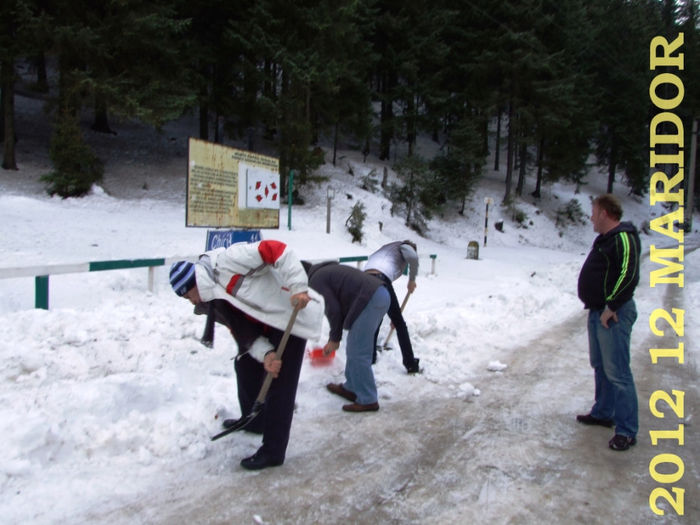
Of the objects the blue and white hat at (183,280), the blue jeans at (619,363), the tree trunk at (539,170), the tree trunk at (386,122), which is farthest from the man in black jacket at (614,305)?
the tree trunk at (539,170)

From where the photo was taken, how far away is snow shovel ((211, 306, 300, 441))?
3.25 metres

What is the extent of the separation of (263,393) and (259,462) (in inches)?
17.6

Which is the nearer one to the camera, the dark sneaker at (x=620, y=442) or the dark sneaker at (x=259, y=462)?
the dark sneaker at (x=259, y=462)

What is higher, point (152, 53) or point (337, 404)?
point (152, 53)

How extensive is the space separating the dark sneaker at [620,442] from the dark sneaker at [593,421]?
0.38 meters

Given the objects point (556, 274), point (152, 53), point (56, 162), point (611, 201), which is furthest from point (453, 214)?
point (611, 201)

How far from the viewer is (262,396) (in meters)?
3.50

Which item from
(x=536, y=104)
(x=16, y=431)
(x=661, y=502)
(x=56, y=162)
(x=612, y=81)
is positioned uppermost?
(x=612, y=81)

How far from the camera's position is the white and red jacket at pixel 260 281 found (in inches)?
124

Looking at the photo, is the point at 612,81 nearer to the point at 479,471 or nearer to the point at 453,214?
the point at 453,214

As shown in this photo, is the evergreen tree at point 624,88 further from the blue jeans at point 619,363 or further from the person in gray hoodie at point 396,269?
the blue jeans at point 619,363

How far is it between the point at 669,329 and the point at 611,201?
5.77 m

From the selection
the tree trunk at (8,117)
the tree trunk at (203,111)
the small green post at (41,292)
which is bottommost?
the small green post at (41,292)

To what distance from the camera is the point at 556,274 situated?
590 inches
